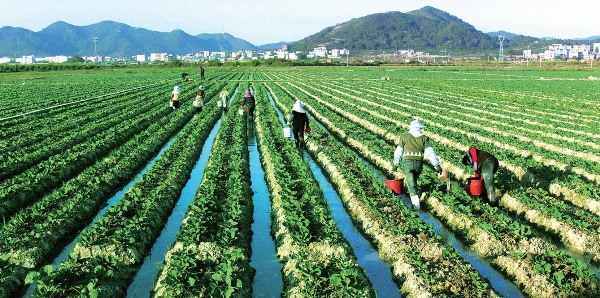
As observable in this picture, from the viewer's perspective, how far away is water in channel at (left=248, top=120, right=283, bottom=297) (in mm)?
7242

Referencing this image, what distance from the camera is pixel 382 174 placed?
14.2 m

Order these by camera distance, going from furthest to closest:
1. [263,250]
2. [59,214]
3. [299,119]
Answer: [299,119], [59,214], [263,250]

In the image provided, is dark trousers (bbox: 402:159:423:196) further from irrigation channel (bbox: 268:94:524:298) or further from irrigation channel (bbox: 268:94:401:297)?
irrigation channel (bbox: 268:94:401:297)

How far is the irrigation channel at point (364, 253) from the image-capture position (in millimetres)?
7184

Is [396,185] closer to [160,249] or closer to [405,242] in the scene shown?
[405,242]

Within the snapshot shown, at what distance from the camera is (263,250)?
8.62m

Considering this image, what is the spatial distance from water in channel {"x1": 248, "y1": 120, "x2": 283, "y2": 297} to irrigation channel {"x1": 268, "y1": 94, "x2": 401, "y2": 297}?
1308 millimetres

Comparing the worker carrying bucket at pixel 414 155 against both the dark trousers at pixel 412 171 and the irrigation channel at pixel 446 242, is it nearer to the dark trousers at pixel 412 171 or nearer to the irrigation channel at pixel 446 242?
the dark trousers at pixel 412 171

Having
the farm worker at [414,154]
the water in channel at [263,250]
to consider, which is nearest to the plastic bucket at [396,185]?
the farm worker at [414,154]

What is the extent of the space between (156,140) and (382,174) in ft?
28.7

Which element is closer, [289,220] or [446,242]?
[446,242]

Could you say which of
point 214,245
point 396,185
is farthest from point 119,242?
point 396,185

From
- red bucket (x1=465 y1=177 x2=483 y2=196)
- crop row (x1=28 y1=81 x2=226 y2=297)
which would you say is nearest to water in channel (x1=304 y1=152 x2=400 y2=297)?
red bucket (x1=465 y1=177 x2=483 y2=196)

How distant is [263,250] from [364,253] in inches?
65.6
